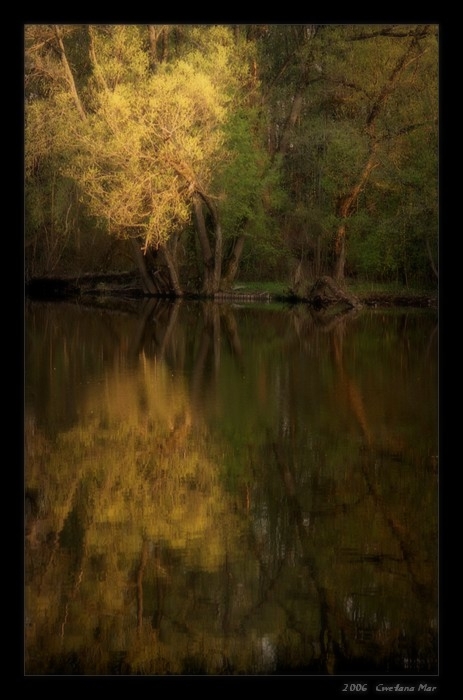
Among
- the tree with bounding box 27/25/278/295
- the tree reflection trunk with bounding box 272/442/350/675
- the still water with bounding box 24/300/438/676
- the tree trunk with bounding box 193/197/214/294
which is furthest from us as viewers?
the tree trunk with bounding box 193/197/214/294

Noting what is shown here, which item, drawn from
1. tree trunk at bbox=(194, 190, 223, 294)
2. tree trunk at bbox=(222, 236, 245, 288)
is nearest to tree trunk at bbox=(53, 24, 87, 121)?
tree trunk at bbox=(194, 190, 223, 294)

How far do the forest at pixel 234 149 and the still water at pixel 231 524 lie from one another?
1815 cm

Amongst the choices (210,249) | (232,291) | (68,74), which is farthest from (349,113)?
(68,74)

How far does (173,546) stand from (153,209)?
87.0 ft

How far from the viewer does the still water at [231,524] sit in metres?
5.38

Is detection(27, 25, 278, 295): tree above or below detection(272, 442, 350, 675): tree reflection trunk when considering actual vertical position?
above

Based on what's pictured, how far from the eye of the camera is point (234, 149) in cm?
3553

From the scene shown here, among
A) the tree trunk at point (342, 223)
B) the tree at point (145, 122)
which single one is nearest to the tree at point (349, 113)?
the tree trunk at point (342, 223)

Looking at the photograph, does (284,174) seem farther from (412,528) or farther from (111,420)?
(412,528)

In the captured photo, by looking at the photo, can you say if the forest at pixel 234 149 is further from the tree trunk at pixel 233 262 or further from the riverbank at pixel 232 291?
the riverbank at pixel 232 291

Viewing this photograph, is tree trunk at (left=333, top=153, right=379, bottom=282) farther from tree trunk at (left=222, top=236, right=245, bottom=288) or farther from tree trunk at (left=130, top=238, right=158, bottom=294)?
tree trunk at (left=130, top=238, right=158, bottom=294)

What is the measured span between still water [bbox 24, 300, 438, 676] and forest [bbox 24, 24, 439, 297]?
714 inches

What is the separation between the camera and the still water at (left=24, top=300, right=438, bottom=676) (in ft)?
17.7

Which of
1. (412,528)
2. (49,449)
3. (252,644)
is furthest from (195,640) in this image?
(49,449)
